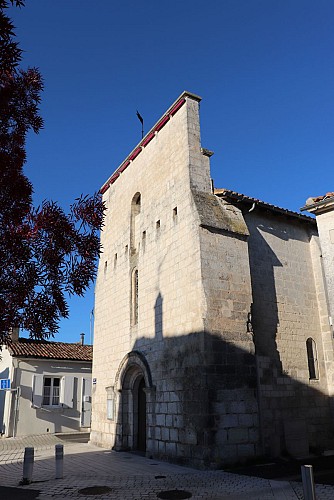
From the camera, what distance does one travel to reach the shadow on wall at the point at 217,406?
346 inches

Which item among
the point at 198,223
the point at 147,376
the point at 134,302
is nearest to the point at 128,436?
the point at 147,376

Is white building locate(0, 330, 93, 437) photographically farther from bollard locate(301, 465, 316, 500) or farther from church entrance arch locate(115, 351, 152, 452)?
bollard locate(301, 465, 316, 500)

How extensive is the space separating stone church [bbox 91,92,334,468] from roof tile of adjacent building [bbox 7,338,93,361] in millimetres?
5067

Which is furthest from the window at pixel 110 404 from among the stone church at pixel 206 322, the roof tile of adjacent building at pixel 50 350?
the roof tile of adjacent building at pixel 50 350

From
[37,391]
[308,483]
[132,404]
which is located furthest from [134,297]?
[308,483]

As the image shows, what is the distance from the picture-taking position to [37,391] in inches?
695

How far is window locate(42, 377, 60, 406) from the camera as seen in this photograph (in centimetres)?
1840

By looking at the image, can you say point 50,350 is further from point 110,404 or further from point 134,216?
point 134,216

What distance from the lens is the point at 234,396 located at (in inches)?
360

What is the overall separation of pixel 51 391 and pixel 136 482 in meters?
12.0

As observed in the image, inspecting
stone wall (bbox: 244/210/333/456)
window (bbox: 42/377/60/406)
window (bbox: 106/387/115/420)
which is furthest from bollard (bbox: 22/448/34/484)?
window (bbox: 42/377/60/406)

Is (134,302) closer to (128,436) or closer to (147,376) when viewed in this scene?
(147,376)

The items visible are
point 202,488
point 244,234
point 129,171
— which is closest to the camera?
point 202,488

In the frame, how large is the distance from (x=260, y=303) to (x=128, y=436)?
5546 mm
